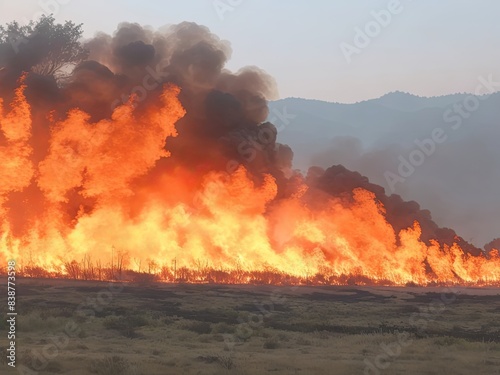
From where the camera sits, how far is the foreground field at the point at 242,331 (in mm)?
27188

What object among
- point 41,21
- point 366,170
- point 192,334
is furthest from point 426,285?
point 366,170

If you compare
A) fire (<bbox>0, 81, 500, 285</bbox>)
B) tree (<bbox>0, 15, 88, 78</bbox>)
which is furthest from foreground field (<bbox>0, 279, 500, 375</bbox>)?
tree (<bbox>0, 15, 88, 78</bbox>)

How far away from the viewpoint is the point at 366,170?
7741 inches

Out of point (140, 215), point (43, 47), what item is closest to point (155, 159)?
point (140, 215)

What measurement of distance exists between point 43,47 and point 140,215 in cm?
2504

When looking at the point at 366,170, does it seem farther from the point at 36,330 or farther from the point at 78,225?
the point at 36,330

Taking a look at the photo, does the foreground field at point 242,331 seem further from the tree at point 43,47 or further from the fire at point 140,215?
the tree at point 43,47

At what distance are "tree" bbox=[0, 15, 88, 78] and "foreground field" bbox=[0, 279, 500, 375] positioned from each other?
29050 millimetres

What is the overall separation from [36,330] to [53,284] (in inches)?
774

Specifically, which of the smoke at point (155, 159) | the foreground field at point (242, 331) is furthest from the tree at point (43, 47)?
the foreground field at point (242, 331)

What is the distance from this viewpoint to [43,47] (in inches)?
3110

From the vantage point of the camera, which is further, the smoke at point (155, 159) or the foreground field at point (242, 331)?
the smoke at point (155, 159)

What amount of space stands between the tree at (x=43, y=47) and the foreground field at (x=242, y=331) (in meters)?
29.1

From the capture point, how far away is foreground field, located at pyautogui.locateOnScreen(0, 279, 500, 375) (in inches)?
1070
